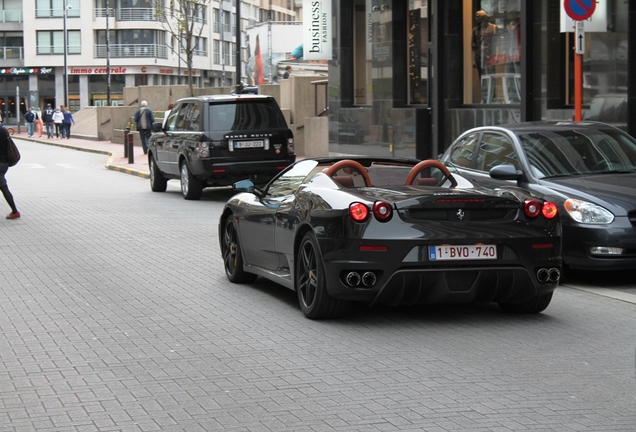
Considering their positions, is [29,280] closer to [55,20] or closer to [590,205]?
[590,205]

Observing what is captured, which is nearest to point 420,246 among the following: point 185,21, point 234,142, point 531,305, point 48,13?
point 531,305

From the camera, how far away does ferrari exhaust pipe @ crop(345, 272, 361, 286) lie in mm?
8156

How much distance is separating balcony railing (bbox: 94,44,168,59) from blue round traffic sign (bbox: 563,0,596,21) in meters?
82.0

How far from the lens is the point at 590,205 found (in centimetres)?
1050

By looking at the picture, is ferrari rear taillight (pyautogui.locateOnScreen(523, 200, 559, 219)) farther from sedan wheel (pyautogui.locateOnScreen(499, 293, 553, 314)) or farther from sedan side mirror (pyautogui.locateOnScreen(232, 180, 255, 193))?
sedan side mirror (pyautogui.locateOnScreen(232, 180, 255, 193))

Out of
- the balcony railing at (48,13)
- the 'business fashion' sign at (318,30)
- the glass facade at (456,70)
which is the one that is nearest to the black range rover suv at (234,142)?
the glass facade at (456,70)

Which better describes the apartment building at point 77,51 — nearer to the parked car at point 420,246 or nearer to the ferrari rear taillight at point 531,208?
the parked car at point 420,246

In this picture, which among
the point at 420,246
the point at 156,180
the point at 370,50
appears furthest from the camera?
the point at 370,50

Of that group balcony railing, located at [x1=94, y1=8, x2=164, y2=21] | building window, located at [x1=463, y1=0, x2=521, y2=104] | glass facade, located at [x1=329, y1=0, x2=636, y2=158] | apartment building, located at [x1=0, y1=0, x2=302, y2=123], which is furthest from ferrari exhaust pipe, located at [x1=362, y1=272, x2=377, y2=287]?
balcony railing, located at [x1=94, y1=8, x2=164, y2=21]

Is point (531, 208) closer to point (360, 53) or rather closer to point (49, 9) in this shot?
point (360, 53)

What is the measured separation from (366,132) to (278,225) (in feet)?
63.8

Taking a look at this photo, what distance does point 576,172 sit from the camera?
11.4 meters

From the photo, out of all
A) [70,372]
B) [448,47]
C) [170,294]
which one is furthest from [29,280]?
[448,47]

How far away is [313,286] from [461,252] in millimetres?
1178
